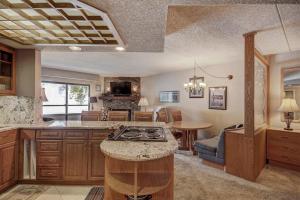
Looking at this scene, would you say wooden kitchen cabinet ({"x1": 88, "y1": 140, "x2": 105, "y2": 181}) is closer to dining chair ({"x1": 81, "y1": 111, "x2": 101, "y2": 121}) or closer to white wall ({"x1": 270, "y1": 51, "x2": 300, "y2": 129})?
dining chair ({"x1": 81, "y1": 111, "x2": 101, "y2": 121})

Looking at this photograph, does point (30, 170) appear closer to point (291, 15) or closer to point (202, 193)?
point (202, 193)

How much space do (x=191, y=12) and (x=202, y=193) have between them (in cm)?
256

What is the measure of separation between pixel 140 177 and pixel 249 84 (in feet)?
8.05

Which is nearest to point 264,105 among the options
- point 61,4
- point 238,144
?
point 238,144

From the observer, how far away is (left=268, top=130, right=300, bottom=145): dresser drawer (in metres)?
3.49

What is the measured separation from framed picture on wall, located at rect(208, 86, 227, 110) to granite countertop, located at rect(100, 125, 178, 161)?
383 cm

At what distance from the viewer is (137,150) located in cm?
156

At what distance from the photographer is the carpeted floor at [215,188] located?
2.59 meters

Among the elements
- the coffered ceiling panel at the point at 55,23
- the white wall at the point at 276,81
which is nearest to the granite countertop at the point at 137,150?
the coffered ceiling panel at the point at 55,23

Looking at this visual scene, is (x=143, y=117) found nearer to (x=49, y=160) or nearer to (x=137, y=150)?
(x=49, y=160)

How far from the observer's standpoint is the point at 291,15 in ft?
7.49

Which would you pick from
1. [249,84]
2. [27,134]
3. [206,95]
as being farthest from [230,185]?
[27,134]

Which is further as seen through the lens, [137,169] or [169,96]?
[169,96]

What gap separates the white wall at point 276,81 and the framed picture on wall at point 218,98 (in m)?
1.17
